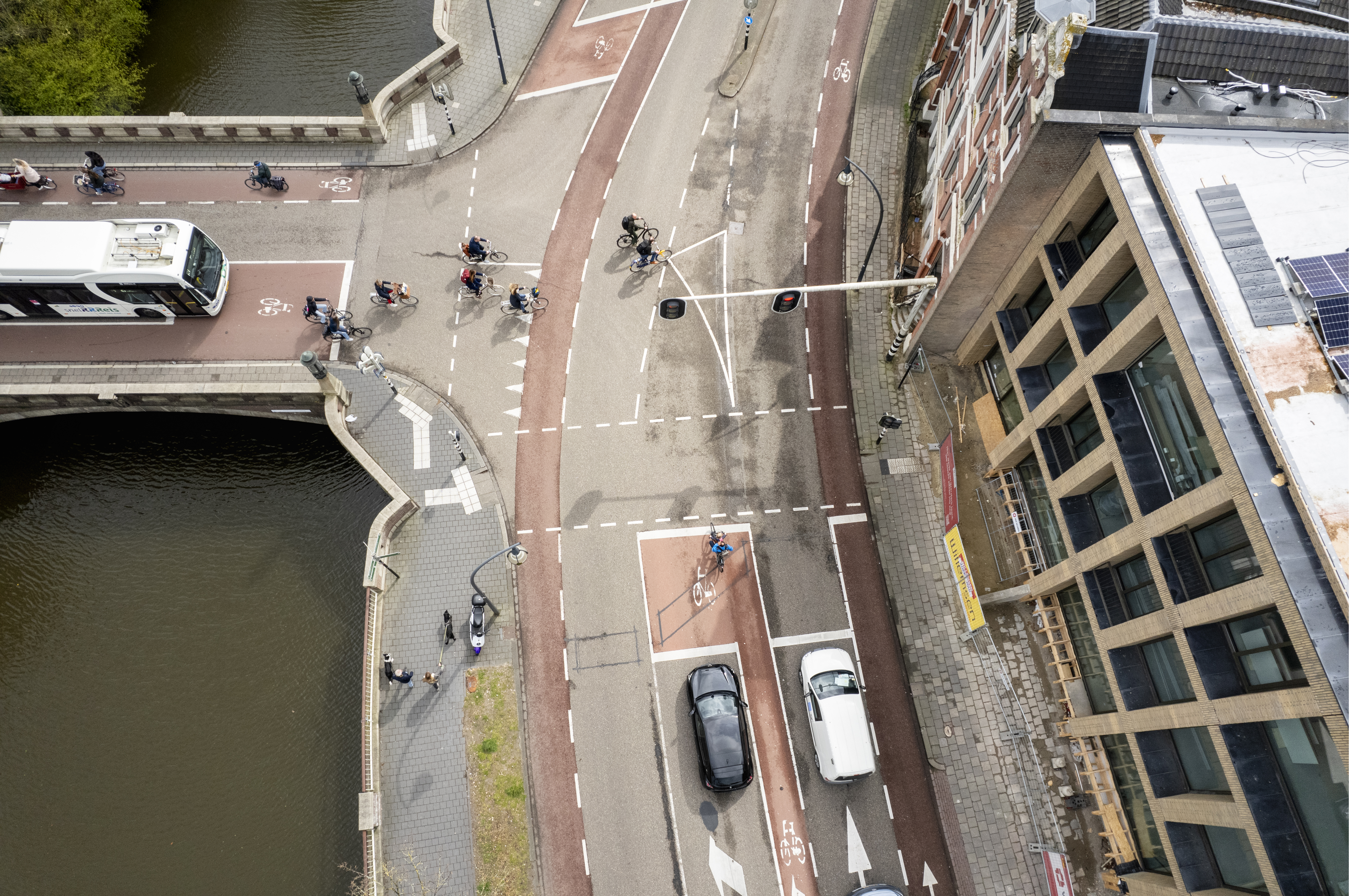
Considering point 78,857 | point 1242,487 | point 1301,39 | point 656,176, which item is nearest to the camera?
point 1242,487

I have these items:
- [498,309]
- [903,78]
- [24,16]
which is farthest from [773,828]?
[24,16]

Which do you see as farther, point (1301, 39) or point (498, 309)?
point (498, 309)

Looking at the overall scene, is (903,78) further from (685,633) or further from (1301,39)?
(685,633)

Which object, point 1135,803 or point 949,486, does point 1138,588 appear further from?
point 1135,803

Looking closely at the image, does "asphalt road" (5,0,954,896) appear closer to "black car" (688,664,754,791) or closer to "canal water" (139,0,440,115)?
"black car" (688,664,754,791)

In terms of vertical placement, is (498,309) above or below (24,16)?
below

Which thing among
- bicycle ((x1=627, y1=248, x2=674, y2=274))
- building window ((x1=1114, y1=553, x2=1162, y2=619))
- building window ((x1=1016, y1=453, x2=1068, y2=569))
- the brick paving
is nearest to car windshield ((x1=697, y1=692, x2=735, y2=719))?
the brick paving

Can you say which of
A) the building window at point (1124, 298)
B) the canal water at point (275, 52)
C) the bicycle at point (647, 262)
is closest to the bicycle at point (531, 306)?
the bicycle at point (647, 262)
